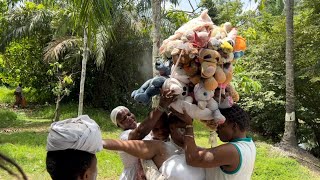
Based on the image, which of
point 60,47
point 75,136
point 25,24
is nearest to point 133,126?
point 75,136

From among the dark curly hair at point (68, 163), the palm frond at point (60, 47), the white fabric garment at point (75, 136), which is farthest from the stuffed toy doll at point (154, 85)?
the palm frond at point (60, 47)

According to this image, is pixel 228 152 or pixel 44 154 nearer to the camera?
pixel 228 152

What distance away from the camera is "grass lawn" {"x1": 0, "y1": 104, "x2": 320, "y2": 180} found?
7.12m

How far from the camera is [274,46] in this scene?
13.3 meters

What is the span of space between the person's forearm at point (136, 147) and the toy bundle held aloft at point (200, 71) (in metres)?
0.26

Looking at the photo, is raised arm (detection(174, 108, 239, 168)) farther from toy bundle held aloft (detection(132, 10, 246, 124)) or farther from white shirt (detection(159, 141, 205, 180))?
toy bundle held aloft (detection(132, 10, 246, 124))

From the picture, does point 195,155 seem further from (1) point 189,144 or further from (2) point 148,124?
(2) point 148,124

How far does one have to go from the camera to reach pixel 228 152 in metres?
2.23

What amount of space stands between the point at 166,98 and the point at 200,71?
0.24 meters

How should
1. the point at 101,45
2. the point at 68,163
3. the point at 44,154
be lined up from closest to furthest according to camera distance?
the point at 68,163
the point at 44,154
the point at 101,45

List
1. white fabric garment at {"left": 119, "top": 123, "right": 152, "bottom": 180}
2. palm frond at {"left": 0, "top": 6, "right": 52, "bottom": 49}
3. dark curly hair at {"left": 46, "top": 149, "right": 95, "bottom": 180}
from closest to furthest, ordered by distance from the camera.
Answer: dark curly hair at {"left": 46, "top": 149, "right": 95, "bottom": 180} → white fabric garment at {"left": 119, "top": 123, "right": 152, "bottom": 180} → palm frond at {"left": 0, "top": 6, "right": 52, "bottom": 49}

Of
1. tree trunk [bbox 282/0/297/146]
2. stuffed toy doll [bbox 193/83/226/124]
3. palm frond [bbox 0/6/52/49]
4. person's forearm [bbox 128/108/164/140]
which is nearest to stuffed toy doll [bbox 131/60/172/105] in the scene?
person's forearm [bbox 128/108/164/140]

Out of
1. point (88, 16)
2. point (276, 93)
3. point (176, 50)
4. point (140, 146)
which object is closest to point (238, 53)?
point (176, 50)

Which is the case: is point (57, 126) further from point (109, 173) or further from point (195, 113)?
point (109, 173)
